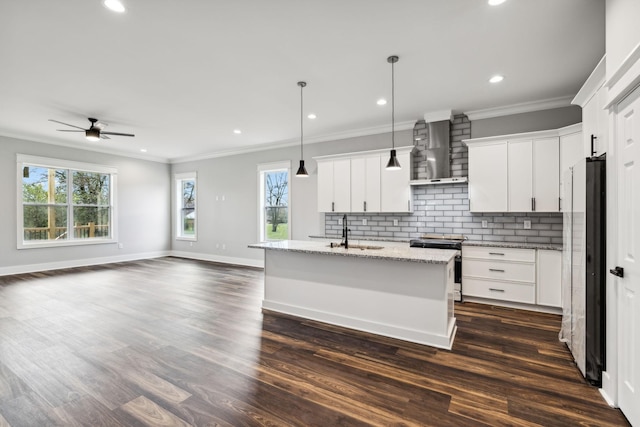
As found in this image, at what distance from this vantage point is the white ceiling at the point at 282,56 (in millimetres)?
2418

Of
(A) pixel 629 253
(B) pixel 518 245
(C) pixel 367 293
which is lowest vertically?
(C) pixel 367 293

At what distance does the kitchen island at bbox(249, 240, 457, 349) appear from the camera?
2928 mm

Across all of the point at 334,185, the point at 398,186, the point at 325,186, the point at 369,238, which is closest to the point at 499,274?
the point at 398,186

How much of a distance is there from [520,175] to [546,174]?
29cm

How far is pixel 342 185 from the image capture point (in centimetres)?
557

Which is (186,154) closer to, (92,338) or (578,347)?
(92,338)

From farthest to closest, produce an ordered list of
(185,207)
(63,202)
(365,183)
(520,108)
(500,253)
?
(185,207), (63,202), (365,183), (520,108), (500,253)

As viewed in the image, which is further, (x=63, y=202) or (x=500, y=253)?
(x=63, y=202)

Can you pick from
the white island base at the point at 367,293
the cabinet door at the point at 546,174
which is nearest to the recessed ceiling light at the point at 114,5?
the white island base at the point at 367,293

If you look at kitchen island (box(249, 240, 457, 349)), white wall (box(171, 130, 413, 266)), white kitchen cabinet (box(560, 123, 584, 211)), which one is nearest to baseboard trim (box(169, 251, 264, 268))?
white wall (box(171, 130, 413, 266))

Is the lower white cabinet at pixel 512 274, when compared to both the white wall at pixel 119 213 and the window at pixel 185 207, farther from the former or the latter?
the white wall at pixel 119 213

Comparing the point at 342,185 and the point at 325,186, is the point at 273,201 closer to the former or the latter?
the point at 325,186

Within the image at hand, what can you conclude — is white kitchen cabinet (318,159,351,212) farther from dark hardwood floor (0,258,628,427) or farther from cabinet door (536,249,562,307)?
cabinet door (536,249,562,307)

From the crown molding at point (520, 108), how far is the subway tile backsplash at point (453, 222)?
1084 millimetres
